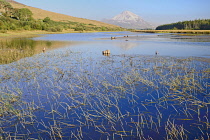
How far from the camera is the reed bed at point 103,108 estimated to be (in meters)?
7.16

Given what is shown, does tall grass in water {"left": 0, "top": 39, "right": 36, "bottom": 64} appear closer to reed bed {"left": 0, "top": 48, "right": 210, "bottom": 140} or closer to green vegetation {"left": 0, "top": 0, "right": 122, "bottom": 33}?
reed bed {"left": 0, "top": 48, "right": 210, "bottom": 140}

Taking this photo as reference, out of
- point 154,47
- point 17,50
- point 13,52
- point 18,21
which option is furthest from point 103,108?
point 18,21

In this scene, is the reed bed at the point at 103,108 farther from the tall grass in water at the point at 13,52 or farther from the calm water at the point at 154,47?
the calm water at the point at 154,47

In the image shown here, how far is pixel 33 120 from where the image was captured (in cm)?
808

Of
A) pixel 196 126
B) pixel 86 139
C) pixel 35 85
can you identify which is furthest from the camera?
pixel 35 85

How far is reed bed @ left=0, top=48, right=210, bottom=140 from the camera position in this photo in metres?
7.16

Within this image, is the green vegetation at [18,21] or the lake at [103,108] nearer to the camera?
the lake at [103,108]

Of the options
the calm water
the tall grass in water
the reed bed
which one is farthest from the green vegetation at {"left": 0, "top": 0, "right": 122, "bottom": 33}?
the reed bed

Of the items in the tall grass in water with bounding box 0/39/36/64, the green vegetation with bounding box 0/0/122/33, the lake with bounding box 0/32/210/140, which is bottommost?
the lake with bounding box 0/32/210/140

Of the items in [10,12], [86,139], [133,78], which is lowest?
[86,139]

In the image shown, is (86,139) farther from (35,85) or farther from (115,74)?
(115,74)

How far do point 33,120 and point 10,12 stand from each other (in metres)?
124

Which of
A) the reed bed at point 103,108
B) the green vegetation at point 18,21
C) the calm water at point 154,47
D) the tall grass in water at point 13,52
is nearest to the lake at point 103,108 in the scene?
the reed bed at point 103,108

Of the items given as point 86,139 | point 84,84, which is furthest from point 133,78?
point 86,139
